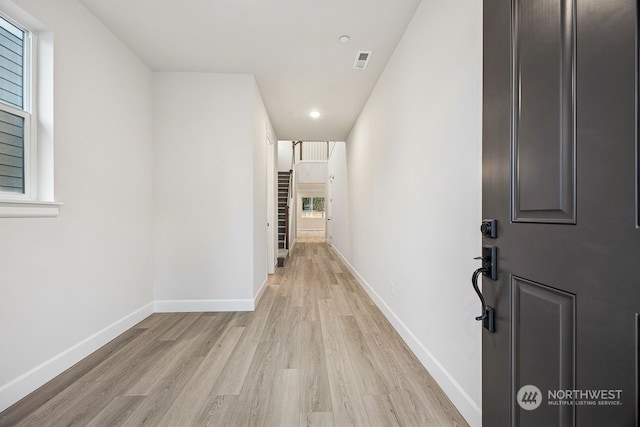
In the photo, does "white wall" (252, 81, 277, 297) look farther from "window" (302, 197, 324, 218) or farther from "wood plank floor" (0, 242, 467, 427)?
"window" (302, 197, 324, 218)

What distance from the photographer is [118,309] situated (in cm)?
268

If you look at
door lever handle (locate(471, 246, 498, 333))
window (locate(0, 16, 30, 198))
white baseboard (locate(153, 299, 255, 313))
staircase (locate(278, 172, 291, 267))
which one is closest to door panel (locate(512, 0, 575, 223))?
door lever handle (locate(471, 246, 498, 333))

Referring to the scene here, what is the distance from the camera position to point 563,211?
78 centimetres

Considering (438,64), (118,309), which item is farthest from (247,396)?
(438,64)

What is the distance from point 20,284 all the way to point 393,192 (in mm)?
2797

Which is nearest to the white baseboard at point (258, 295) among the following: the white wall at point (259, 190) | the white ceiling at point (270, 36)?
the white wall at point (259, 190)

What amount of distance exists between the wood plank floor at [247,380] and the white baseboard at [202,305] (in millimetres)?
223

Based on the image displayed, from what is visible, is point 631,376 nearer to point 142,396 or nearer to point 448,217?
point 448,217

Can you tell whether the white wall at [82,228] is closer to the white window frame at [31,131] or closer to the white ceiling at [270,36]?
the white window frame at [31,131]

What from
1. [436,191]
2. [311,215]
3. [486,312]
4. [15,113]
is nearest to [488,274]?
[486,312]

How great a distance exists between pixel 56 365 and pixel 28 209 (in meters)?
1.06

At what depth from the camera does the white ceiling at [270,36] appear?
225 cm

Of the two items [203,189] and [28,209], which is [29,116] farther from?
[203,189]

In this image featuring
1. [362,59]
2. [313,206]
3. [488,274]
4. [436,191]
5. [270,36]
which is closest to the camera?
[488,274]
